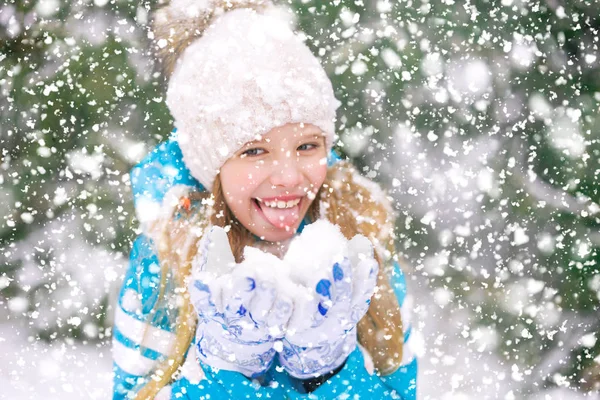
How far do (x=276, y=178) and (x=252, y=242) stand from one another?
161mm

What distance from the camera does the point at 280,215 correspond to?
0.88 meters

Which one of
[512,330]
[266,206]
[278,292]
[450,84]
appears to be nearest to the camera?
[278,292]

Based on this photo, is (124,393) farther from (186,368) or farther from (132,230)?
(132,230)

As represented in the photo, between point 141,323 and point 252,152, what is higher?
point 252,152

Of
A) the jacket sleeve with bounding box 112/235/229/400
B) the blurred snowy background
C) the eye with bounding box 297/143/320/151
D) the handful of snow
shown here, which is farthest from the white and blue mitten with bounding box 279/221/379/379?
the blurred snowy background

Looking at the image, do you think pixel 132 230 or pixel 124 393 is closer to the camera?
pixel 124 393

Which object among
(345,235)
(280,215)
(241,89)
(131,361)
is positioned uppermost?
(241,89)

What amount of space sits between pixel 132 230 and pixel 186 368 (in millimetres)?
694

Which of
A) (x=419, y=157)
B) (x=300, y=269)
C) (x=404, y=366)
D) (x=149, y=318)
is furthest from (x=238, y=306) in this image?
(x=419, y=157)

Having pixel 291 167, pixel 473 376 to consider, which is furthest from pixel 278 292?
pixel 473 376

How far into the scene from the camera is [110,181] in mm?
1458

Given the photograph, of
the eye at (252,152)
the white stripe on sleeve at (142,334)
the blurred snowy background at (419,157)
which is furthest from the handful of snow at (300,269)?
the blurred snowy background at (419,157)

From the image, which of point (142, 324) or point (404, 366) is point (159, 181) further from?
point (404, 366)

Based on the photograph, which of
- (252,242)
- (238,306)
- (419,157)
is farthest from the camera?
(419,157)
